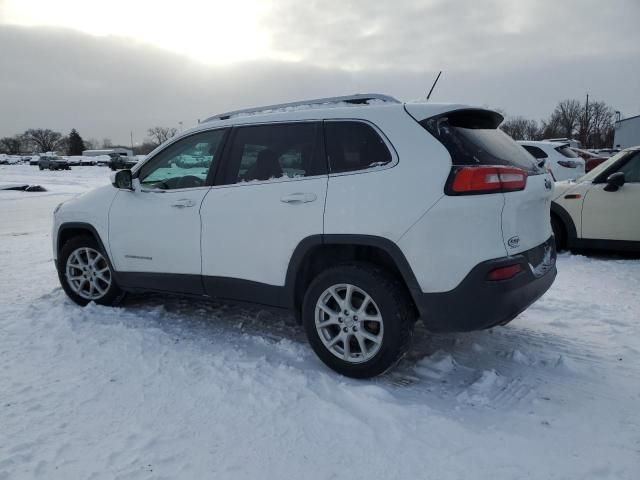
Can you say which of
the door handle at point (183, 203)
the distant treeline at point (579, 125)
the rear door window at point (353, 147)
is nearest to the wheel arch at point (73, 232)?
the door handle at point (183, 203)

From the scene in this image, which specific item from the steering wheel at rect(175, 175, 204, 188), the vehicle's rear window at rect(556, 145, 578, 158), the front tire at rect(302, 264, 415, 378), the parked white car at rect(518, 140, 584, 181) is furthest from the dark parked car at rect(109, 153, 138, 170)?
the front tire at rect(302, 264, 415, 378)

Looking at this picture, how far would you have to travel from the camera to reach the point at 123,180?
4449 millimetres

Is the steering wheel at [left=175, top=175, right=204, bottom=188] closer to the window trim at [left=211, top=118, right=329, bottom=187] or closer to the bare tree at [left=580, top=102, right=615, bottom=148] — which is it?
the window trim at [left=211, top=118, right=329, bottom=187]

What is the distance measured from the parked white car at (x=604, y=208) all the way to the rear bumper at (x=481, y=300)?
424 centimetres

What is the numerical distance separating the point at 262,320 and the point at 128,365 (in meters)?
1.29

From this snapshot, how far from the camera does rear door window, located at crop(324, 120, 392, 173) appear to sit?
328 centimetres

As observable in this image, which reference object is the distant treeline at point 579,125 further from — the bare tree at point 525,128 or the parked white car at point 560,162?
the parked white car at point 560,162

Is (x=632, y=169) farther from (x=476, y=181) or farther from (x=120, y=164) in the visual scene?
(x=120, y=164)

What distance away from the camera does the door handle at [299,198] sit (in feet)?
11.3

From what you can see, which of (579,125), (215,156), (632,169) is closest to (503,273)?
(215,156)

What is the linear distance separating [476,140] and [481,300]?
41.8 inches

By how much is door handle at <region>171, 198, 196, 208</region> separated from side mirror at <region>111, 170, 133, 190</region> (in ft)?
1.98

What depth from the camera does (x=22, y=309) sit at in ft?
15.8

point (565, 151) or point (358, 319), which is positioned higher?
point (565, 151)
